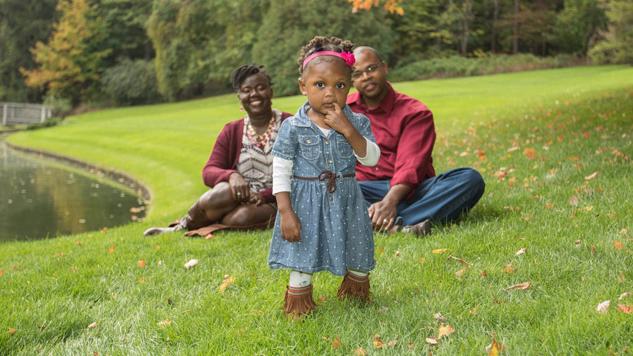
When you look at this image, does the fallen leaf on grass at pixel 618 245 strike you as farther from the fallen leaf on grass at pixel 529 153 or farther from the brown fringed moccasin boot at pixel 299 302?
the fallen leaf on grass at pixel 529 153

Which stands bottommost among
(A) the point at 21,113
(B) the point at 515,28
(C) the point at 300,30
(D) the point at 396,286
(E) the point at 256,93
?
(A) the point at 21,113

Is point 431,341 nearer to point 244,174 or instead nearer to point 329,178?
point 329,178

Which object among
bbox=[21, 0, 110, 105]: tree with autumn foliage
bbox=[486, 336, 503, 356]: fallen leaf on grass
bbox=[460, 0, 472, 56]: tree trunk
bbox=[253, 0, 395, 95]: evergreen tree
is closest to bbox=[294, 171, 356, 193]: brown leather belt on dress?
bbox=[486, 336, 503, 356]: fallen leaf on grass

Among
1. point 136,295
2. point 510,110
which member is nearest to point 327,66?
point 136,295

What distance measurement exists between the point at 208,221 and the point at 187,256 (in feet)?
4.15

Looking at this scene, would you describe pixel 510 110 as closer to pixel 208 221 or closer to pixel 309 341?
pixel 208 221

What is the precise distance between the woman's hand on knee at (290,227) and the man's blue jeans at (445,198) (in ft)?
7.65

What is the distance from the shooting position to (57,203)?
14.5m

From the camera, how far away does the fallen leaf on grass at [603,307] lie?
3.25m

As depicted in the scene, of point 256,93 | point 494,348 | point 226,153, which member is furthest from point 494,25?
point 494,348

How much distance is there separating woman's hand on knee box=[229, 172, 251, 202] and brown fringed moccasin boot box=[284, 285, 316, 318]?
276 centimetres

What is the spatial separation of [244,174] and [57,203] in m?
9.23

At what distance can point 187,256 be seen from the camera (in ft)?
18.4

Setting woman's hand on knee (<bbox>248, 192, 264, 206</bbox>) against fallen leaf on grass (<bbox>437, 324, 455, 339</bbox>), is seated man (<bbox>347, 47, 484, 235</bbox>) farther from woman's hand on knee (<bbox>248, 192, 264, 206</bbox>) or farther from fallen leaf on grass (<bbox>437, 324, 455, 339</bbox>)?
fallen leaf on grass (<bbox>437, 324, 455, 339</bbox>)
